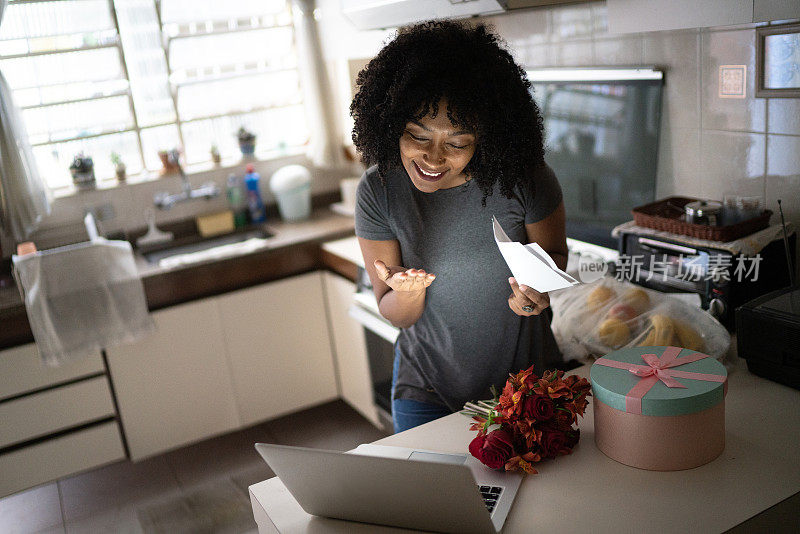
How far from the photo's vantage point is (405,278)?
1399 mm

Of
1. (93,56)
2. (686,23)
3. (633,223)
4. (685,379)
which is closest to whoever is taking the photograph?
(685,379)

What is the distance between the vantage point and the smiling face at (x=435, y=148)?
1.34 m

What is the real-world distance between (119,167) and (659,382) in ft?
9.69

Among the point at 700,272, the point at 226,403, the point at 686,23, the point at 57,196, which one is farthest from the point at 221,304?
the point at 686,23

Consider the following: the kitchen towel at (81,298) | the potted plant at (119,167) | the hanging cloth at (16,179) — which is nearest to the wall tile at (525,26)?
the kitchen towel at (81,298)

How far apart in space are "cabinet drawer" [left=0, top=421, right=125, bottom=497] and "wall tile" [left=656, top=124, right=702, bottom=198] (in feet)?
7.87

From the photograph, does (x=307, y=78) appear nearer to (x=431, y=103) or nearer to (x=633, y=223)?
(x=633, y=223)

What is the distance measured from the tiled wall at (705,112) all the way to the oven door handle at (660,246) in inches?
10.9

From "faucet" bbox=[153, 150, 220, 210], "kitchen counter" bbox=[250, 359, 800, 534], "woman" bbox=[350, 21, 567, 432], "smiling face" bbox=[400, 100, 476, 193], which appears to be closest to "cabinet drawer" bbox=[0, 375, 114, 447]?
"faucet" bbox=[153, 150, 220, 210]

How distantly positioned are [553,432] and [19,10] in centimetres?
313

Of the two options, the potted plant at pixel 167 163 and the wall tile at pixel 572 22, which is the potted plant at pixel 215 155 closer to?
the potted plant at pixel 167 163

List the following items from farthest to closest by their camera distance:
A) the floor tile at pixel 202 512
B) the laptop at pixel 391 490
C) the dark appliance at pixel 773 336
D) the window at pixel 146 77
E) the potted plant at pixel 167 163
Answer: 1. the potted plant at pixel 167 163
2. the window at pixel 146 77
3. the floor tile at pixel 202 512
4. the dark appliance at pixel 773 336
5. the laptop at pixel 391 490

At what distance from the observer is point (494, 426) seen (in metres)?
1.43

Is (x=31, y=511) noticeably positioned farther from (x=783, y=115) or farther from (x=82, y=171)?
(x=783, y=115)
